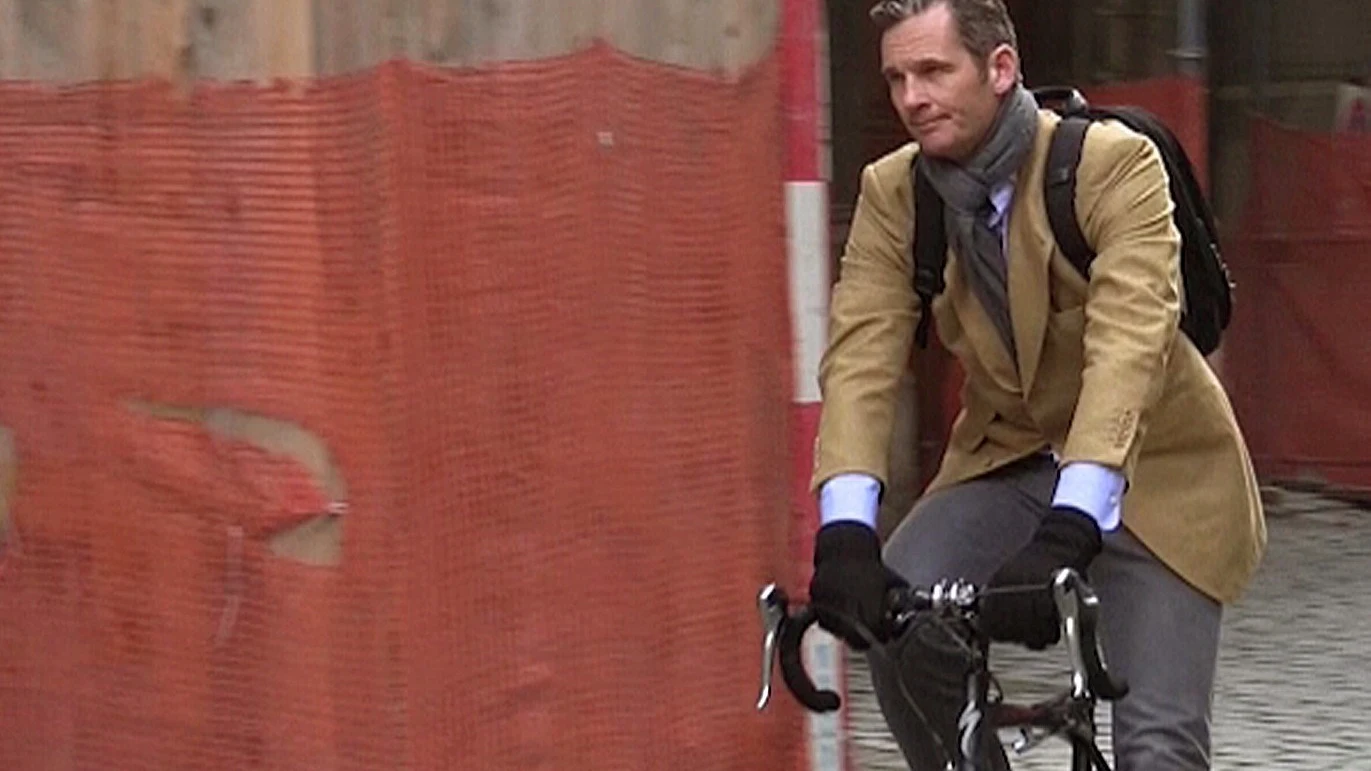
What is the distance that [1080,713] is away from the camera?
4324 millimetres

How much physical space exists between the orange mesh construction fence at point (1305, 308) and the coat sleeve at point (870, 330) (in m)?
8.29

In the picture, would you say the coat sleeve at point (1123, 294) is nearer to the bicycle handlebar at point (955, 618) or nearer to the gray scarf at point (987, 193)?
the gray scarf at point (987, 193)

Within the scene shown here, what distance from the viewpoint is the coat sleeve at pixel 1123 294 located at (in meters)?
4.27

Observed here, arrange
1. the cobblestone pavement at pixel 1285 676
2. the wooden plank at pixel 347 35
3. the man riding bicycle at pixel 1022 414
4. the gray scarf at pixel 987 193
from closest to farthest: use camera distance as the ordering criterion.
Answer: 1. the man riding bicycle at pixel 1022 414
2. the gray scarf at pixel 987 193
3. the wooden plank at pixel 347 35
4. the cobblestone pavement at pixel 1285 676

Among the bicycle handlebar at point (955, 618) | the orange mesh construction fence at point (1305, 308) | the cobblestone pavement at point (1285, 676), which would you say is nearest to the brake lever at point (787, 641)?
the bicycle handlebar at point (955, 618)

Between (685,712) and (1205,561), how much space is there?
173 centimetres

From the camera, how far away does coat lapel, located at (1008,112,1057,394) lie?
14.9ft

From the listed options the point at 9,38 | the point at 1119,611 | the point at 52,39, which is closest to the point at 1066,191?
the point at 1119,611

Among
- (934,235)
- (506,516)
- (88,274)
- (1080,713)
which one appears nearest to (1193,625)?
(1080,713)

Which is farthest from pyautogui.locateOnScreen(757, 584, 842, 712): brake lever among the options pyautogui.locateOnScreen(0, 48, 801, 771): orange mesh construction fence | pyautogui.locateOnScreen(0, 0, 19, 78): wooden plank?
pyautogui.locateOnScreen(0, 0, 19, 78): wooden plank

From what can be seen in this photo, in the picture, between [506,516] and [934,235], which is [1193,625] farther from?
[506,516]

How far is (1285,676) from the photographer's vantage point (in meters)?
8.85

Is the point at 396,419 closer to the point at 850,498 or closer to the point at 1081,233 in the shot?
the point at 850,498

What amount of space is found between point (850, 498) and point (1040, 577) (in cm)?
50
